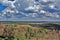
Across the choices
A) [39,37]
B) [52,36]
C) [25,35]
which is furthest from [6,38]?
[52,36]

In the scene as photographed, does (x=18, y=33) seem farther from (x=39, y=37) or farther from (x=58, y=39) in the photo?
(x=58, y=39)

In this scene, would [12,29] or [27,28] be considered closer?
[12,29]

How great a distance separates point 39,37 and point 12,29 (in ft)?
7.89

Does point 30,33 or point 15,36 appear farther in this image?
point 30,33

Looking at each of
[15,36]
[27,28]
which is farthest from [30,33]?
[15,36]

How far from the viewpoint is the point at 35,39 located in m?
17.6

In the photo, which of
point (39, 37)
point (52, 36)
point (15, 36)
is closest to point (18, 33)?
point (15, 36)

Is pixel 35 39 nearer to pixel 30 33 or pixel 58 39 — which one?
pixel 30 33

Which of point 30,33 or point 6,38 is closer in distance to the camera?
point 6,38

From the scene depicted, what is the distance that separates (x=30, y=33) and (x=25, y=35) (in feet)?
2.90

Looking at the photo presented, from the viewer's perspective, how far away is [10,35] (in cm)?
1741

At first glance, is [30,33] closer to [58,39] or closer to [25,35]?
[25,35]

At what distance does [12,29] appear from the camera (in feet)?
58.9

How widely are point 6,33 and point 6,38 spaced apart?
3.11ft
